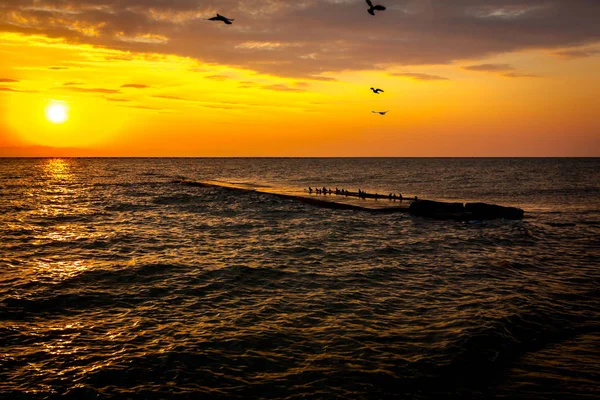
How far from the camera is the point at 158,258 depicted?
23984 mm

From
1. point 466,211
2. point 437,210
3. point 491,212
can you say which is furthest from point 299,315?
point 491,212

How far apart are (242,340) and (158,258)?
41.7ft

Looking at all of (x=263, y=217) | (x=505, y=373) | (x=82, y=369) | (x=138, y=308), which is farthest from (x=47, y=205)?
(x=505, y=373)

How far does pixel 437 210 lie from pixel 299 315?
29.2 meters

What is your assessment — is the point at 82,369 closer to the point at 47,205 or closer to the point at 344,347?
the point at 344,347

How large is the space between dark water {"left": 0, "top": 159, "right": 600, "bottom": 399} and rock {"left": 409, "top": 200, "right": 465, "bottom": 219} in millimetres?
7745

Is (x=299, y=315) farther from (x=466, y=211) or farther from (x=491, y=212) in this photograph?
(x=491, y=212)

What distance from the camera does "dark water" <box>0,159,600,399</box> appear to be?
10578mm

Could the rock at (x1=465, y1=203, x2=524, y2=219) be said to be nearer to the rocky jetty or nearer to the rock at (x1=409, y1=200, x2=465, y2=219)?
the rocky jetty

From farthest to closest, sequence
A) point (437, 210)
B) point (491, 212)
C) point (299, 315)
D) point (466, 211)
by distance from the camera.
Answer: point (437, 210)
point (466, 211)
point (491, 212)
point (299, 315)

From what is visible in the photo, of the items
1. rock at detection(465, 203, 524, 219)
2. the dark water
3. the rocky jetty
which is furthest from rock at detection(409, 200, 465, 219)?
the dark water

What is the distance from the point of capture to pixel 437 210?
40.9 meters

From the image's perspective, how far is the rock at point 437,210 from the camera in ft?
131

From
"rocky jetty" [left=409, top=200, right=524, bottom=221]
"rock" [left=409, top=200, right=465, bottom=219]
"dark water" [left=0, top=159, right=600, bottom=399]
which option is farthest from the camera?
"rock" [left=409, top=200, right=465, bottom=219]
